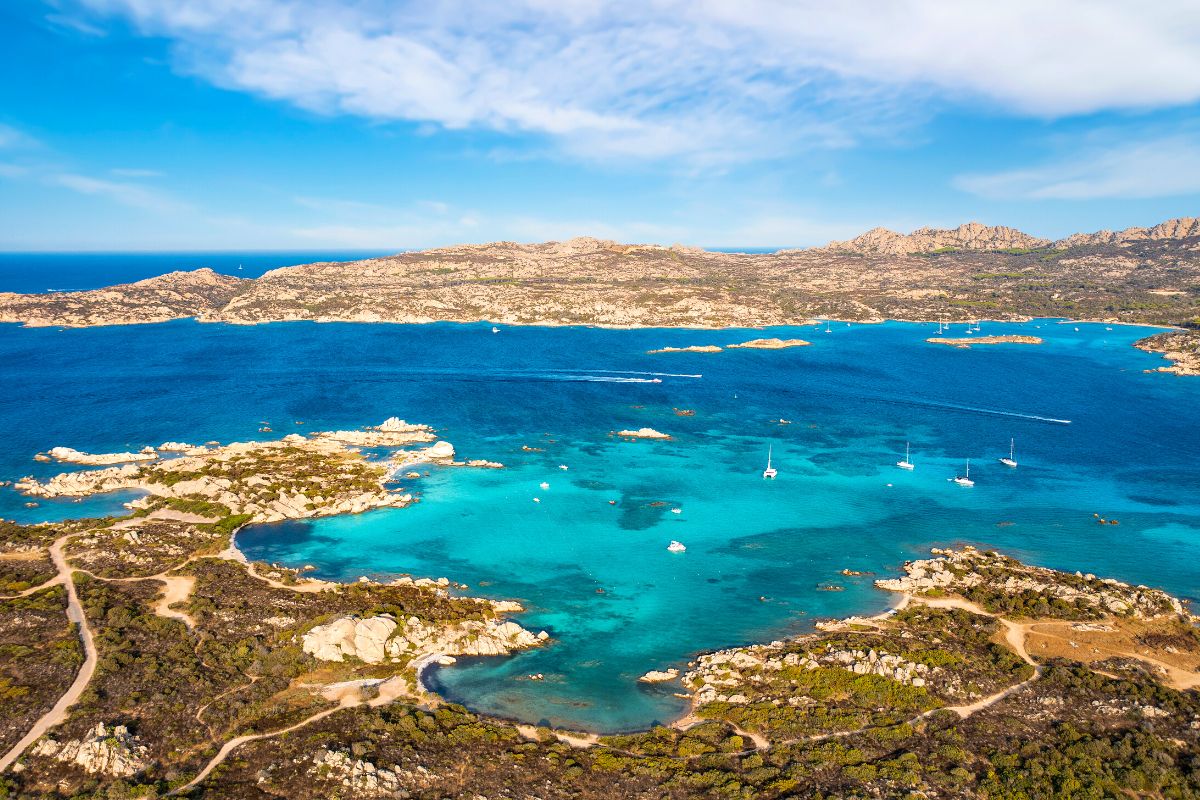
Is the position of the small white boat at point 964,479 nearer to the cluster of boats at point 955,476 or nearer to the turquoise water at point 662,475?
the cluster of boats at point 955,476

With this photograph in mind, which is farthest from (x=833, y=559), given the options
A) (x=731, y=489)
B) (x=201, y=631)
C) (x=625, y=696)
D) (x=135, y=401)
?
(x=135, y=401)

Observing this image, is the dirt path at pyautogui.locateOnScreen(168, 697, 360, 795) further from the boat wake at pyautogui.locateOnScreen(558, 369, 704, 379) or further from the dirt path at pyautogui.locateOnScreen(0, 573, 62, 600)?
the boat wake at pyautogui.locateOnScreen(558, 369, 704, 379)

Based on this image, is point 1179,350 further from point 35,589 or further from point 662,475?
point 35,589

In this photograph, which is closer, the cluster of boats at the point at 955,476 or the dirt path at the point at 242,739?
the dirt path at the point at 242,739

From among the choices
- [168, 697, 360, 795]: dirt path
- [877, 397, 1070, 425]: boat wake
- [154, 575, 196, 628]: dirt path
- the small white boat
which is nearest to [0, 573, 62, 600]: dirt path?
[154, 575, 196, 628]: dirt path

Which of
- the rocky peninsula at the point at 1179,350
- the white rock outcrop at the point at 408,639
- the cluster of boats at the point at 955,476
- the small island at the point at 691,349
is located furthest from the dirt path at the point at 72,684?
the rocky peninsula at the point at 1179,350

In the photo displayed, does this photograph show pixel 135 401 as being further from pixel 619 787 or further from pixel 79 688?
pixel 619 787
